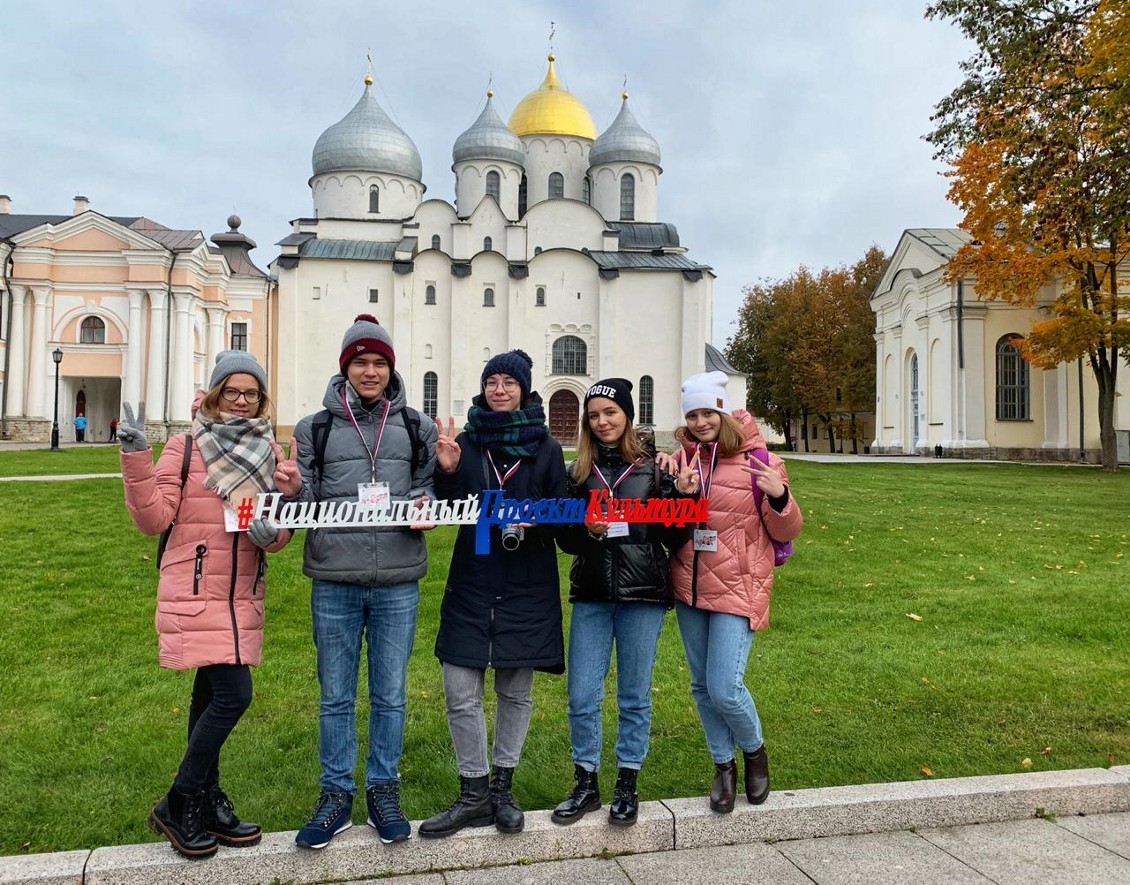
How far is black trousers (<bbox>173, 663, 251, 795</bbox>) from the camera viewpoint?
3742 mm

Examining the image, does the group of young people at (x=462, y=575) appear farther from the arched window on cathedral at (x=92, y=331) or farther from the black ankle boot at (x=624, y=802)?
the arched window on cathedral at (x=92, y=331)

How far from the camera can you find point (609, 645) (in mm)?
4262

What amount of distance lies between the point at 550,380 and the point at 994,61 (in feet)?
103

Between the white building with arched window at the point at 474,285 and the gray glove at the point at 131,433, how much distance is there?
4370 cm

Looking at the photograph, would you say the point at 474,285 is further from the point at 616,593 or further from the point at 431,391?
the point at 616,593

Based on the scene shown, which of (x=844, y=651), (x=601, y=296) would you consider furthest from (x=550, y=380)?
(x=844, y=651)

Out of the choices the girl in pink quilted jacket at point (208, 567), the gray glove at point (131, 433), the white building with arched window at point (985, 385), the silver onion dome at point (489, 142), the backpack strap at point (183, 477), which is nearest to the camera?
the gray glove at point (131, 433)

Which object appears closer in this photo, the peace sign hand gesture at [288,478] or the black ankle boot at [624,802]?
the peace sign hand gesture at [288,478]

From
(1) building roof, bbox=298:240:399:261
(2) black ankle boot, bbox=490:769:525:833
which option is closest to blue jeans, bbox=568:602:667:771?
(2) black ankle boot, bbox=490:769:525:833

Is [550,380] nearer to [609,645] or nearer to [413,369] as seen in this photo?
[413,369]

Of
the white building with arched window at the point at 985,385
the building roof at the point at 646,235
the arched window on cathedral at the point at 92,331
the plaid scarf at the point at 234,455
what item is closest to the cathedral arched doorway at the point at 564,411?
the building roof at the point at 646,235

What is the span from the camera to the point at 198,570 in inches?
149

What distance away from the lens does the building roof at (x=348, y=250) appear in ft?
161

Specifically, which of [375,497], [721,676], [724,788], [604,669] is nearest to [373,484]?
[375,497]
